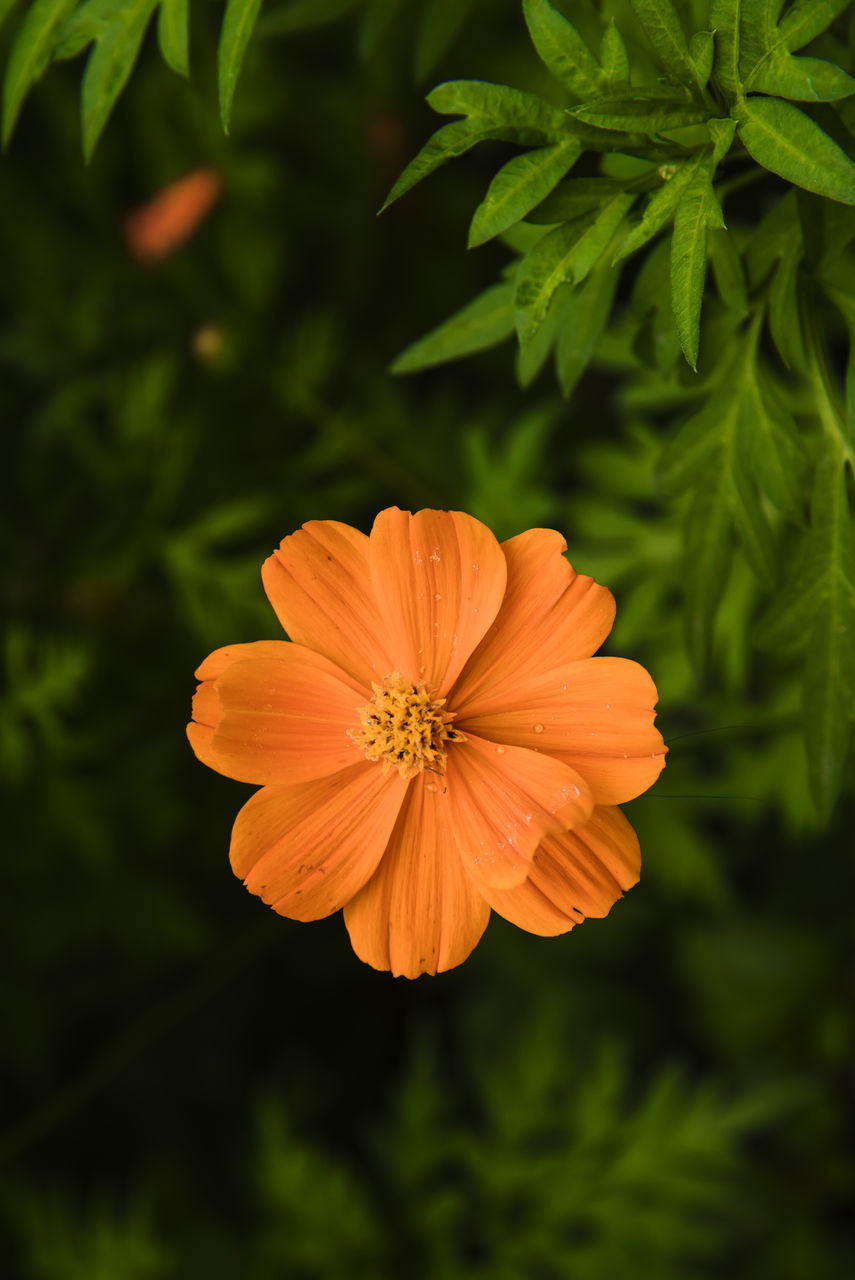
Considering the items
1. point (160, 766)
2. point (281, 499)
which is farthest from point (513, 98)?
point (160, 766)

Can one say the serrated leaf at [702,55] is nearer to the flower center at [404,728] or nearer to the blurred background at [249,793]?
the flower center at [404,728]

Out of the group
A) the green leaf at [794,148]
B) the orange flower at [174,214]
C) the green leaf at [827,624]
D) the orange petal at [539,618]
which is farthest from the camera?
the orange flower at [174,214]

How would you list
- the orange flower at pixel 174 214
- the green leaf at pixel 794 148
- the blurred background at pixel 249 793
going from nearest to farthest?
the green leaf at pixel 794 148 → the blurred background at pixel 249 793 → the orange flower at pixel 174 214

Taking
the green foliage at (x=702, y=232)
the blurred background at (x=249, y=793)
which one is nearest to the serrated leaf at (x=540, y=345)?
the green foliage at (x=702, y=232)

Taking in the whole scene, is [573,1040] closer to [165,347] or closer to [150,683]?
[150,683]

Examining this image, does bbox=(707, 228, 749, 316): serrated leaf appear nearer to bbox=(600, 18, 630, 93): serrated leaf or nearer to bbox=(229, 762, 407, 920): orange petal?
bbox=(600, 18, 630, 93): serrated leaf

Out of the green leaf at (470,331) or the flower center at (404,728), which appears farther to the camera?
the green leaf at (470,331)
